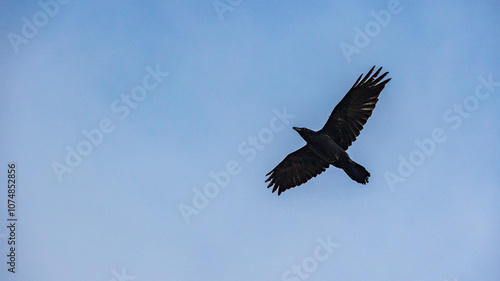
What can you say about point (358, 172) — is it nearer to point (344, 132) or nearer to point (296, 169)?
point (344, 132)

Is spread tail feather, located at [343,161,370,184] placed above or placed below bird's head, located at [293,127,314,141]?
below

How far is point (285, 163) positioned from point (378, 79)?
170 inches

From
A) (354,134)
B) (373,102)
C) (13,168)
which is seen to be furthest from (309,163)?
(13,168)

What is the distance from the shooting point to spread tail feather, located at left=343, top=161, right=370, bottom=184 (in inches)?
512

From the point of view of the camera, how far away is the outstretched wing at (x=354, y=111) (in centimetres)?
1342

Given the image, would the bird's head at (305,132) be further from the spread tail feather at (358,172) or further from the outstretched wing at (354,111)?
the spread tail feather at (358,172)

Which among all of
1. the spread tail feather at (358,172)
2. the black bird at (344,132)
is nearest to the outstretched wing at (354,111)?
the black bird at (344,132)

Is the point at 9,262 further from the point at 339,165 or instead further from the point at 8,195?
the point at 339,165

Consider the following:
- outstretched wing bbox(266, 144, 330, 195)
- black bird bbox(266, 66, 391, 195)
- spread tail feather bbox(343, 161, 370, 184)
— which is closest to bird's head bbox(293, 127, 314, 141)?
black bird bbox(266, 66, 391, 195)

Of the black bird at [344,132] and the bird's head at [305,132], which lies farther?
the bird's head at [305,132]

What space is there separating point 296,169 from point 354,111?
3.02m

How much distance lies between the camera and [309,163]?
15.0 metres

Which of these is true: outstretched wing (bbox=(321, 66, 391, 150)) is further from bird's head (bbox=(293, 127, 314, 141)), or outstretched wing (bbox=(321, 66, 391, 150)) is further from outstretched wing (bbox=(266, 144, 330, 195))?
outstretched wing (bbox=(266, 144, 330, 195))

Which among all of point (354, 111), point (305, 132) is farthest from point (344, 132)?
point (305, 132)
